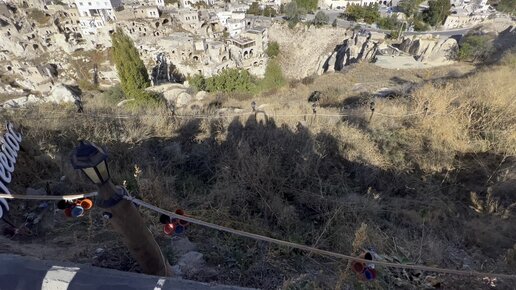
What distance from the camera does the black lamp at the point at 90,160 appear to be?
5.52 feet

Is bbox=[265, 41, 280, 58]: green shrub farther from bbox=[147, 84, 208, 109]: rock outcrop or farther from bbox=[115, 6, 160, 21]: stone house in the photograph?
bbox=[115, 6, 160, 21]: stone house

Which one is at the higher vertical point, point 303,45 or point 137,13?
point 137,13

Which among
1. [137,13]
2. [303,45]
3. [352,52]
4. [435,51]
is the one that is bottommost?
[303,45]

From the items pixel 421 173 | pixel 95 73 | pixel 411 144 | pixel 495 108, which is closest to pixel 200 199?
pixel 421 173

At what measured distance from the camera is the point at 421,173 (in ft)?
18.9

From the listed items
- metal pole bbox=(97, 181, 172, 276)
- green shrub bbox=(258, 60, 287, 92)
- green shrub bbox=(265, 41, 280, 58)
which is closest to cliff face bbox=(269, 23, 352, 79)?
green shrub bbox=(265, 41, 280, 58)

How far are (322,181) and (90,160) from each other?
14.9 feet

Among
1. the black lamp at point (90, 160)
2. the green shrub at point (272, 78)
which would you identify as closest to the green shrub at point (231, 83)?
the green shrub at point (272, 78)

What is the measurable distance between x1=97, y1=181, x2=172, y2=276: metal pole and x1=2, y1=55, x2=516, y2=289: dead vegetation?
55cm

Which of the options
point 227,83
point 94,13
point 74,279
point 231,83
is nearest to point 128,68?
point 227,83

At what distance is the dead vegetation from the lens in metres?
3.24

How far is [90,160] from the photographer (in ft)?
5.54

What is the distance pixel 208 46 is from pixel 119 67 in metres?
8.99

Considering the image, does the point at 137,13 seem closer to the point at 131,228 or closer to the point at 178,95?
the point at 178,95
